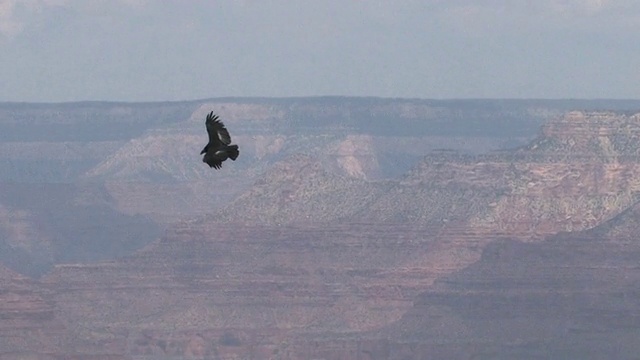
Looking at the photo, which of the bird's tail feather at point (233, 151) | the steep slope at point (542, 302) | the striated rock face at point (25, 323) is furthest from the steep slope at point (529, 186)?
the bird's tail feather at point (233, 151)

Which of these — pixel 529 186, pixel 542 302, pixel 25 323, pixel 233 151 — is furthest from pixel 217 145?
pixel 529 186

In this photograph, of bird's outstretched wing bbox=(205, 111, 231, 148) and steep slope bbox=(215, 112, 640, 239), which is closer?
bird's outstretched wing bbox=(205, 111, 231, 148)

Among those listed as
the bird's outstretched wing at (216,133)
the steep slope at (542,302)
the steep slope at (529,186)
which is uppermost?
the bird's outstretched wing at (216,133)

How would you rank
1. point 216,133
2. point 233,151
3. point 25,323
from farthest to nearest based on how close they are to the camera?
point 25,323
point 233,151
point 216,133

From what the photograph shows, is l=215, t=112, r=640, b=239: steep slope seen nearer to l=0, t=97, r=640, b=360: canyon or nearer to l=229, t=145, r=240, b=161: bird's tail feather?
l=0, t=97, r=640, b=360: canyon

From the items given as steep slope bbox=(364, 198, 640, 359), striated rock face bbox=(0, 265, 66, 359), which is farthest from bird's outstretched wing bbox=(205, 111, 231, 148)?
steep slope bbox=(364, 198, 640, 359)

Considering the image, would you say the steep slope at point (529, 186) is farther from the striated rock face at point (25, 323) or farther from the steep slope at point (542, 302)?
the striated rock face at point (25, 323)

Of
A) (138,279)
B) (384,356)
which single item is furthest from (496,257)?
(138,279)

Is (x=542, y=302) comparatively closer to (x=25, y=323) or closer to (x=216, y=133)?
(x=25, y=323)
